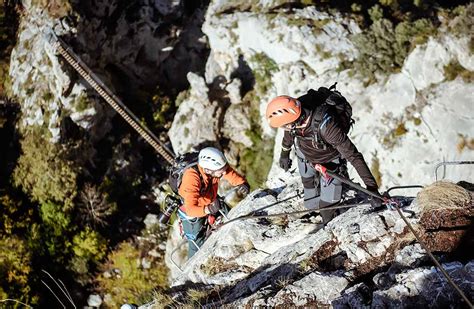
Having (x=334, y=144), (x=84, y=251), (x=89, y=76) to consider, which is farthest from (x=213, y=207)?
(x=89, y=76)

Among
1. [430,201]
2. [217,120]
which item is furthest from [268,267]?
[217,120]

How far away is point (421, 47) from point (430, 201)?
9.41 metres

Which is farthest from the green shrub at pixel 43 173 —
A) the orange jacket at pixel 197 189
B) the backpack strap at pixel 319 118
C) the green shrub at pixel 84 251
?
the backpack strap at pixel 319 118

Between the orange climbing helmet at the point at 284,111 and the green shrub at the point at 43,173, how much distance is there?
1445 cm

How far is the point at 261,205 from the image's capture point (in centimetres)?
971

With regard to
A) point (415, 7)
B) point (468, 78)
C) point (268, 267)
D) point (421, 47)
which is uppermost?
point (415, 7)

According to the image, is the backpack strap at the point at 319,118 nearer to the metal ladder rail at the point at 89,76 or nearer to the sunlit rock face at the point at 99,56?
the metal ladder rail at the point at 89,76

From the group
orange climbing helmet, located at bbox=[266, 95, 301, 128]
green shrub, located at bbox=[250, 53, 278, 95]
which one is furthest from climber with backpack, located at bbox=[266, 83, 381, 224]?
green shrub, located at bbox=[250, 53, 278, 95]

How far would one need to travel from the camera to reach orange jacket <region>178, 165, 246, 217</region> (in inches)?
337

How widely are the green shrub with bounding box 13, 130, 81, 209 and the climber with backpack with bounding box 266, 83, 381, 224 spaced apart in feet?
44.4

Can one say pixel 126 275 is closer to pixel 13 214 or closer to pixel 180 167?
pixel 13 214

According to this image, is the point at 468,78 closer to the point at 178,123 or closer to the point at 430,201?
the point at 430,201

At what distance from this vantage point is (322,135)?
281 inches

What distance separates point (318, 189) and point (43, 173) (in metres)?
14.0
